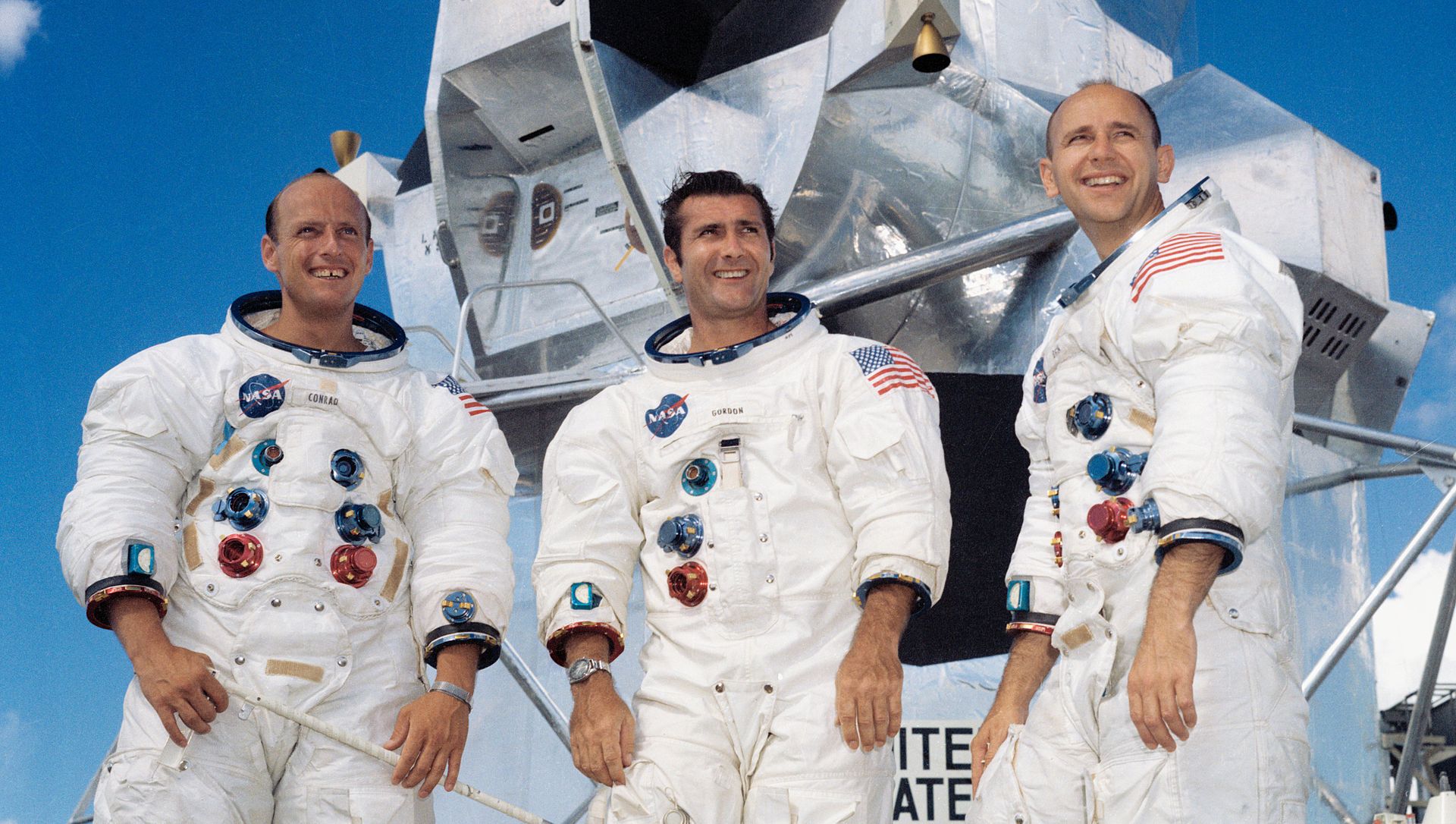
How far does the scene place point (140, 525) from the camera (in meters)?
3.30

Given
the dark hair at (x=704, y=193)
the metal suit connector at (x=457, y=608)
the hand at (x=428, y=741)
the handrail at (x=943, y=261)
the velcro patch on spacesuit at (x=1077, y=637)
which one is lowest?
the hand at (x=428, y=741)

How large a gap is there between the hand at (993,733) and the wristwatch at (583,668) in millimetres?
838

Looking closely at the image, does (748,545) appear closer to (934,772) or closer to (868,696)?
(868,696)

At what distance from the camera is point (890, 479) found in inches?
128

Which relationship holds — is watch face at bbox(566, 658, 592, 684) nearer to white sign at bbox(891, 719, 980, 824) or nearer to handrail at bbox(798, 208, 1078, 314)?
white sign at bbox(891, 719, 980, 824)

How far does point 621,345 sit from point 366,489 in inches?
216

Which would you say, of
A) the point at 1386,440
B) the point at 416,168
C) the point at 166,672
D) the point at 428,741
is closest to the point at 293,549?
the point at 166,672

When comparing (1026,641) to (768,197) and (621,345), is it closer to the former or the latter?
(768,197)

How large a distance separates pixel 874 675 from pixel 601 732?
0.60m

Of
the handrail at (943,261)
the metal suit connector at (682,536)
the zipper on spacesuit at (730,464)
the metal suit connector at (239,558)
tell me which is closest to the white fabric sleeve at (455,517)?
the metal suit connector at (239,558)

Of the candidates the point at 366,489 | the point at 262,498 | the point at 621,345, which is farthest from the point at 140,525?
the point at 621,345

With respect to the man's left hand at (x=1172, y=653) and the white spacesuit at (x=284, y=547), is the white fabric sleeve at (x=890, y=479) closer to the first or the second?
the man's left hand at (x=1172, y=653)

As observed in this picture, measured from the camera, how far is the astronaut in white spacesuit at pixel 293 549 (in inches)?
126

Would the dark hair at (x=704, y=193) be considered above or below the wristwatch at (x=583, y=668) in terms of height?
above
